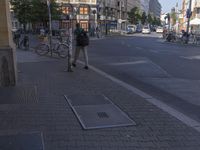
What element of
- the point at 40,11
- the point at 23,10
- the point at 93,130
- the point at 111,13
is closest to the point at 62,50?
the point at 93,130

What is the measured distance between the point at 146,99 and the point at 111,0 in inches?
3327

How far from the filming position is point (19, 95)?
25.6 feet

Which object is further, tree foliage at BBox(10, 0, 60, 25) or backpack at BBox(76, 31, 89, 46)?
tree foliage at BBox(10, 0, 60, 25)

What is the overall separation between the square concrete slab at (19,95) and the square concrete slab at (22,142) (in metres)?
2.07

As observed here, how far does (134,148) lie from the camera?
4.67 meters

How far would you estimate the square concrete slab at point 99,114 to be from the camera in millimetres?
5719

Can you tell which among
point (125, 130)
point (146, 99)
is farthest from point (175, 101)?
point (125, 130)

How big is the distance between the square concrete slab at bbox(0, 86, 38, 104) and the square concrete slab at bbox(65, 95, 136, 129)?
0.86 m

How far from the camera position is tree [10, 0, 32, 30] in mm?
53206

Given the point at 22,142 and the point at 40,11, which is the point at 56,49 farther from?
the point at 40,11

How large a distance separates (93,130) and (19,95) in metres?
3.02

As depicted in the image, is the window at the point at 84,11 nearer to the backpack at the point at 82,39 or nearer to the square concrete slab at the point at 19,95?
the backpack at the point at 82,39

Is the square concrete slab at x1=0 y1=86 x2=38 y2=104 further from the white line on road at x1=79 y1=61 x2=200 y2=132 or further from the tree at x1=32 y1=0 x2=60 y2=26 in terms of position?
the tree at x1=32 y1=0 x2=60 y2=26

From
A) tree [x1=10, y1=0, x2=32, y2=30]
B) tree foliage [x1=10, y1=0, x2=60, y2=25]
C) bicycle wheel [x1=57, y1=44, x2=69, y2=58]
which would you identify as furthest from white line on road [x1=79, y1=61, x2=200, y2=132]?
tree [x1=10, y1=0, x2=32, y2=30]
